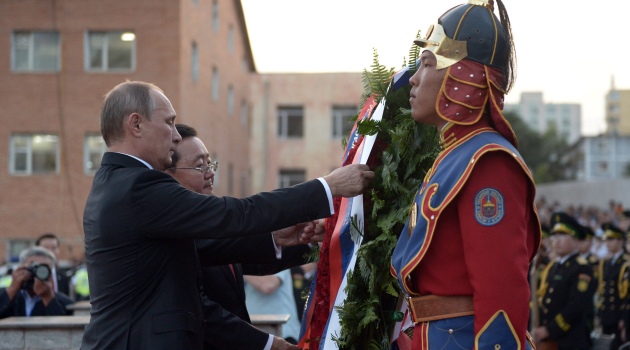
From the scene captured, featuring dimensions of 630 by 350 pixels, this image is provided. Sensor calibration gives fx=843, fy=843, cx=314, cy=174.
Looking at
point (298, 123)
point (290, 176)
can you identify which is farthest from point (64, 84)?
point (290, 176)

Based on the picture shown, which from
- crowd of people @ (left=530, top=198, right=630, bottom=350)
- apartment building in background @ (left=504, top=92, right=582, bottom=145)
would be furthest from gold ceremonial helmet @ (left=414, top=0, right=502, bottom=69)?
apartment building in background @ (left=504, top=92, right=582, bottom=145)

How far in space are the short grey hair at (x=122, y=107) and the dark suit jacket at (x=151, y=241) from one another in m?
0.18

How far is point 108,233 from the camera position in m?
3.83

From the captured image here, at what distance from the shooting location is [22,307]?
7922mm

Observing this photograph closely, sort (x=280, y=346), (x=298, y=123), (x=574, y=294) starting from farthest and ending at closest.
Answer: (x=298, y=123)
(x=574, y=294)
(x=280, y=346)

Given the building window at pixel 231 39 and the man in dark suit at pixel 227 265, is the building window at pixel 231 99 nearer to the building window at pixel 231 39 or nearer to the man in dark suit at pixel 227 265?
the building window at pixel 231 39

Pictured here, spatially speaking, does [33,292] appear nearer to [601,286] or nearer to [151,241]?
[151,241]

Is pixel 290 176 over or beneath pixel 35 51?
beneath

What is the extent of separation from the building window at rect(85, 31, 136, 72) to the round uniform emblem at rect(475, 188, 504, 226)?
22986 mm

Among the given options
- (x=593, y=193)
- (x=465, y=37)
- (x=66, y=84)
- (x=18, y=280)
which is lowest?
(x=593, y=193)

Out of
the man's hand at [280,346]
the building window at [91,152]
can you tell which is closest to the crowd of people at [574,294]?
the man's hand at [280,346]

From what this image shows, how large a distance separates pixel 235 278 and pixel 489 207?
2.20 meters

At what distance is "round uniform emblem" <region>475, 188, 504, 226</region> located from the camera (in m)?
3.28

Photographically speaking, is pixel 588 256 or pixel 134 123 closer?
pixel 134 123
